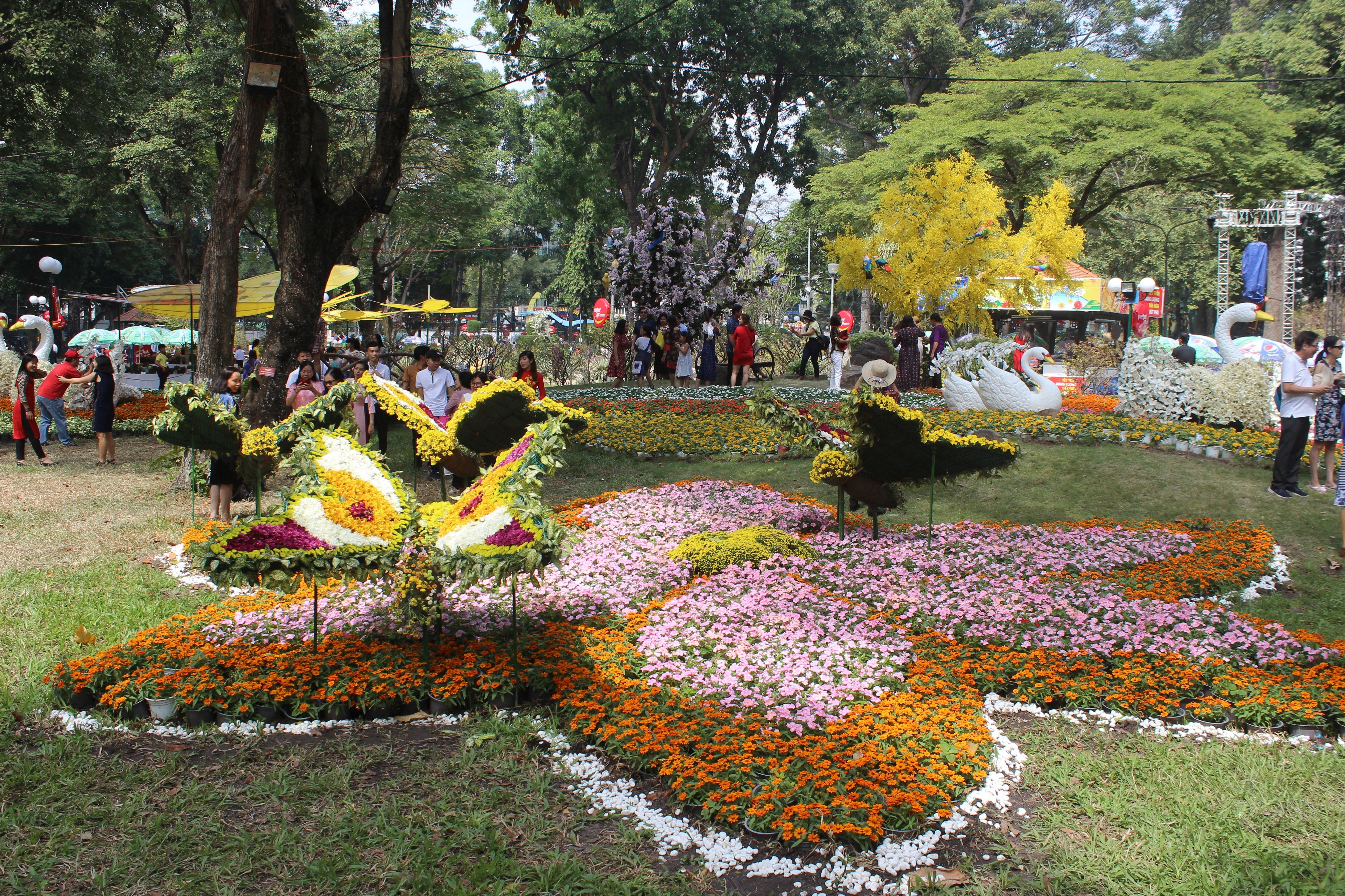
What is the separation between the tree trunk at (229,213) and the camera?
33.0 ft

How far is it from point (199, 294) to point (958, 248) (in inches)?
651

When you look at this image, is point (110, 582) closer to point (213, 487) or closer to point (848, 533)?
point (213, 487)

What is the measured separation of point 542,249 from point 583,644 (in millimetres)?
67191

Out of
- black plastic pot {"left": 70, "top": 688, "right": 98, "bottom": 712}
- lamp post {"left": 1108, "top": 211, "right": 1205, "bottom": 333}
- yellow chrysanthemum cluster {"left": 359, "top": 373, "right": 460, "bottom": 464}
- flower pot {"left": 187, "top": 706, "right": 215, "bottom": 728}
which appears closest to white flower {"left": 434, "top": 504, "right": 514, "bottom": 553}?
flower pot {"left": 187, "top": 706, "right": 215, "bottom": 728}

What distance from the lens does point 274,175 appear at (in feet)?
34.8

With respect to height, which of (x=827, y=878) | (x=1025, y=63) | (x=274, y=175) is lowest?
(x=827, y=878)

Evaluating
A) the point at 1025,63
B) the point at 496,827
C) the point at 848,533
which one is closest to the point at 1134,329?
the point at 1025,63

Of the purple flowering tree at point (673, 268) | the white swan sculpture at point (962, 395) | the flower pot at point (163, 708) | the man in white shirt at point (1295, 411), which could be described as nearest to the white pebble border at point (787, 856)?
the flower pot at point (163, 708)

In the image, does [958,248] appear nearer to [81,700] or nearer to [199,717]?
[199,717]

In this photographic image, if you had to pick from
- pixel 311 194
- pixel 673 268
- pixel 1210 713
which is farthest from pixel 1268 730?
pixel 673 268

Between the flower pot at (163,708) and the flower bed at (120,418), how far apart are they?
11.6 metres

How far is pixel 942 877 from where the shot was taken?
3.50m

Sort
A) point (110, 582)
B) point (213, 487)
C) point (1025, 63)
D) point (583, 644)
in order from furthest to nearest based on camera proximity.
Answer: point (1025, 63) < point (213, 487) < point (110, 582) < point (583, 644)

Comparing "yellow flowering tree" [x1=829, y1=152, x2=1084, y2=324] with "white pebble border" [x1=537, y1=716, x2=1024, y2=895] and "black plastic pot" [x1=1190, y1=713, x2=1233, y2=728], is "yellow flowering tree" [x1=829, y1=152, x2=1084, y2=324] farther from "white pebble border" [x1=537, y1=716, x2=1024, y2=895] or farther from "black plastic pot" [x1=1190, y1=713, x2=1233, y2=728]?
"white pebble border" [x1=537, y1=716, x2=1024, y2=895]
